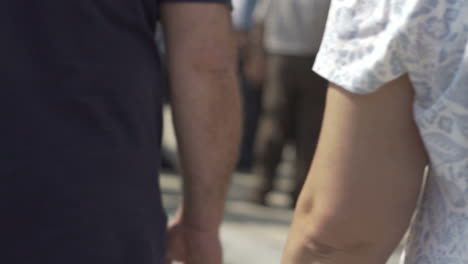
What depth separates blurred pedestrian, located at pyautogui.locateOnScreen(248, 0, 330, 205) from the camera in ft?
20.3

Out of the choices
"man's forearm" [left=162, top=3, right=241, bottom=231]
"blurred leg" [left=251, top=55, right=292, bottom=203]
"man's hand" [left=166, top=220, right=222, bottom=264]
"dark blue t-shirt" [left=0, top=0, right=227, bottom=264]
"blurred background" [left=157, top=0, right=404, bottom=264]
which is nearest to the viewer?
"dark blue t-shirt" [left=0, top=0, right=227, bottom=264]

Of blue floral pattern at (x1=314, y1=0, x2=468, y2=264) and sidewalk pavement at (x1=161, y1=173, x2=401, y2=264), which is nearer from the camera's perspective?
blue floral pattern at (x1=314, y1=0, x2=468, y2=264)

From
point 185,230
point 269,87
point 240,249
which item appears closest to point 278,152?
point 269,87

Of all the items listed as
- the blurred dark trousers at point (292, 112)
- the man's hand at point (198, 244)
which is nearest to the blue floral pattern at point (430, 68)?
the man's hand at point (198, 244)

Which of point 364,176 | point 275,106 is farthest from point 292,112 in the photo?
point 364,176

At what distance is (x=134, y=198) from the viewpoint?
2.02m

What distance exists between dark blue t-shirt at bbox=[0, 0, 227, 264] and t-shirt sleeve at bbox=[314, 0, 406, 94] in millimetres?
555

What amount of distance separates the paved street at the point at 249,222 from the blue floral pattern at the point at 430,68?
3698 millimetres

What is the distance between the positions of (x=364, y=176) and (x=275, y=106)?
16.8ft

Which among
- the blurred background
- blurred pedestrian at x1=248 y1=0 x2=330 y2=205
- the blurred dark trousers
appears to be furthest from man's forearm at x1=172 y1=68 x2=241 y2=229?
the blurred dark trousers

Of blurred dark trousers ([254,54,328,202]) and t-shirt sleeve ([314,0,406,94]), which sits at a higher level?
t-shirt sleeve ([314,0,406,94])

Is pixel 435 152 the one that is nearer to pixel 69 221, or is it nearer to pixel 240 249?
pixel 69 221

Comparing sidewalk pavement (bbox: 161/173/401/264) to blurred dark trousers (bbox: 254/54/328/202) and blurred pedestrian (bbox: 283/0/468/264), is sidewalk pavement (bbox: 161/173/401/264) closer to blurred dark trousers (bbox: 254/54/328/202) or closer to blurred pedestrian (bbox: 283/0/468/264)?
blurred dark trousers (bbox: 254/54/328/202)

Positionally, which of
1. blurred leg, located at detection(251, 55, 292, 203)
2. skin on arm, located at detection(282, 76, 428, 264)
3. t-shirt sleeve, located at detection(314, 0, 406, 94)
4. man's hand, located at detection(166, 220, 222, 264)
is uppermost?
t-shirt sleeve, located at detection(314, 0, 406, 94)
